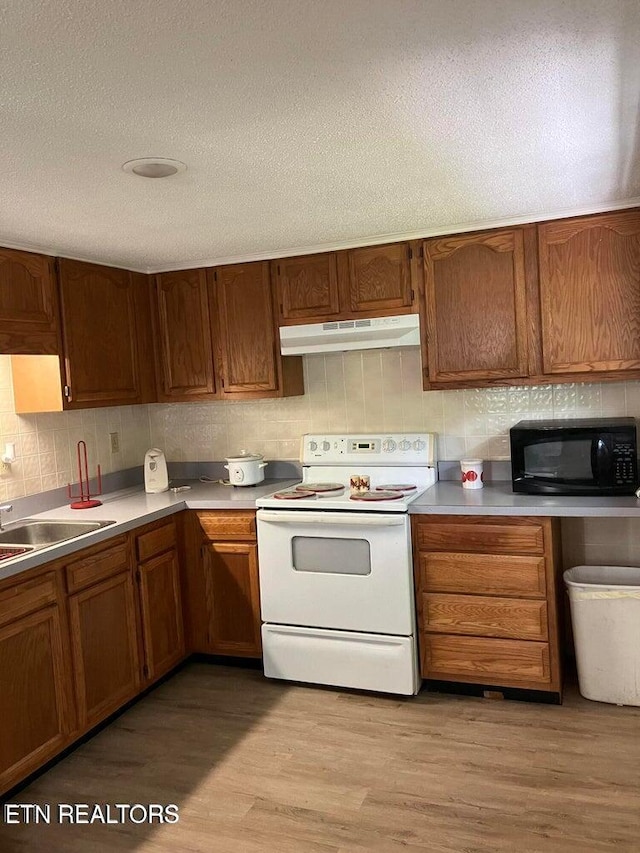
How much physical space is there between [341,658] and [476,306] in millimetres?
1714

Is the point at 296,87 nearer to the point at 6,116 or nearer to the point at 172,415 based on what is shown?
the point at 6,116

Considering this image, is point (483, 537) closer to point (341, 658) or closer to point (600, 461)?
point (600, 461)

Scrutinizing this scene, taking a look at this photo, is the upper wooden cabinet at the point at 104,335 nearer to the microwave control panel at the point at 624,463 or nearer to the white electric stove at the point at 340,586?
the white electric stove at the point at 340,586

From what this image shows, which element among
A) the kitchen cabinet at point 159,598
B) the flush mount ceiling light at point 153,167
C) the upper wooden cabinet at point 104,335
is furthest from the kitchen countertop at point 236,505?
the flush mount ceiling light at point 153,167

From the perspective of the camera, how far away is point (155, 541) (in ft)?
10.8

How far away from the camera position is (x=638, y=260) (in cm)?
295

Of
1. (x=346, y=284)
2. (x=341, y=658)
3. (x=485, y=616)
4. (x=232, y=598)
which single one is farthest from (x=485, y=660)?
(x=346, y=284)

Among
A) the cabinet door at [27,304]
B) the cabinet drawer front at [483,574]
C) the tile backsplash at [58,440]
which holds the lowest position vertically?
the cabinet drawer front at [483,574]

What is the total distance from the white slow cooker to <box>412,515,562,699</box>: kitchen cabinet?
1.03 meters

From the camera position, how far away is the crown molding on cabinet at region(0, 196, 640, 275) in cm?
298

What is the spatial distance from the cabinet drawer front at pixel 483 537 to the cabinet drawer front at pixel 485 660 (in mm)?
399

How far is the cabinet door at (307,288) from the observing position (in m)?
3.47

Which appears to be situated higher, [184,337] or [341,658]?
[184,337]

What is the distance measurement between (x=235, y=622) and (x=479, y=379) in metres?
1.67
